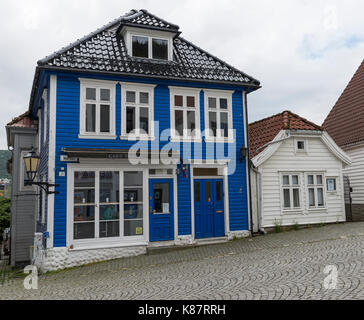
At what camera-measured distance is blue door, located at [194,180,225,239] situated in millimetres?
13539

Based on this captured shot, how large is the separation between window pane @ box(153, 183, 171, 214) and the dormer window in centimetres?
490

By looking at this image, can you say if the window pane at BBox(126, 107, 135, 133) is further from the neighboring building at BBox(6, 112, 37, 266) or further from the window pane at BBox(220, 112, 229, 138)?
the neighboring building at BBox(6, 112, 37, 266)

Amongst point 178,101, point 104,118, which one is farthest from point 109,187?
point 178,101

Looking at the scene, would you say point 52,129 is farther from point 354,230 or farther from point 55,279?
point 354,230

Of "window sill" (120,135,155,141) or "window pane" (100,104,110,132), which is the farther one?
"window sill" (120,135,155,141)

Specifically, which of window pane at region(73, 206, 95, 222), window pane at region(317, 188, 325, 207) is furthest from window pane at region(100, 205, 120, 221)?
window pane at region(317, 188, 325, 207)

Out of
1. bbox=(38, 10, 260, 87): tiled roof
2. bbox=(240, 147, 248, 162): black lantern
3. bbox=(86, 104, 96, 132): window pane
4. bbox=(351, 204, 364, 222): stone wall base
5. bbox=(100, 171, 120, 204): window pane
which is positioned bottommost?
bbox=(351, 204, 364, 222): stone wall base

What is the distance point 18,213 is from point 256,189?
34.2 ft

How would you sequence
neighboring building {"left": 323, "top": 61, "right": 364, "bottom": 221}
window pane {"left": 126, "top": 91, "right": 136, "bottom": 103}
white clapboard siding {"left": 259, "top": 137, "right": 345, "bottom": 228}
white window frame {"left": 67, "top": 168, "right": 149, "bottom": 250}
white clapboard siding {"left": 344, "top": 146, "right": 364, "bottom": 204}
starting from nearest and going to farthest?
white window frame {"left": 67, "top": 168, "right": 149, "bottom": 250}
window pane {"left": 126, "top": 91, "right": 136, "bottom": 103}
white clapboard siding {"left": 259, "top": 137, "right": 345, "bottom": 228}
white clapboard siding {"left": 344, "top": 146, "right": 364, "bottom": 204}
neighboring building {"left": 323, "top": 61, "right": 364, "bottom": 221}

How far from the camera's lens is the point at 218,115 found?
14180 millimetres

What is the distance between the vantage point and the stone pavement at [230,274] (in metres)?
6.85

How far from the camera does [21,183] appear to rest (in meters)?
16.8

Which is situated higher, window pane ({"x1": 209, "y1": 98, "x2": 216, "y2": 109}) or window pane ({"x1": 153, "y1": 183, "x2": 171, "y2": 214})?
window pane ({"x1": 209, "y1": 98, "x2": 216, "y2": 109})

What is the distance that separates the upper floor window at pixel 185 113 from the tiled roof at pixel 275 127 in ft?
9.68
